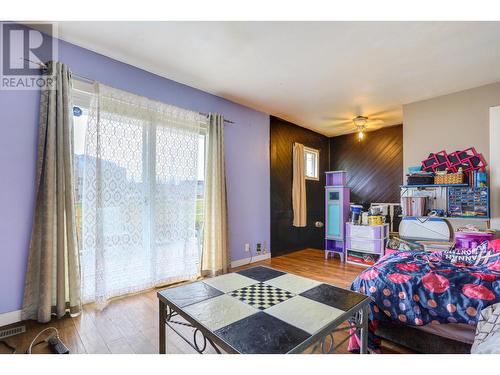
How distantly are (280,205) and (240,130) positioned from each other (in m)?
1.54

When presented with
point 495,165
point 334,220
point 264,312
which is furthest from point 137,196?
point 495,165

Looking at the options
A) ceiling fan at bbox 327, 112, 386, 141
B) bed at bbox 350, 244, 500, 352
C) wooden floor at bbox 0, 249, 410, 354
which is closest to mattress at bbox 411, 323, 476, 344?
bed at bbox 350, 244, 500, 352

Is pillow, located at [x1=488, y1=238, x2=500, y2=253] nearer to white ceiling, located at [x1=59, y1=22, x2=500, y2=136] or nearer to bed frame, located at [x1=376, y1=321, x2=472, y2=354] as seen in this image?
bed frame, located at [x1=376, y1=321, x2=472, y2=354]

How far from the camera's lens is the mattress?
1496mm

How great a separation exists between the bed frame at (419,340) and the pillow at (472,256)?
83 cm

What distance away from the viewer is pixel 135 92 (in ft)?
8.87

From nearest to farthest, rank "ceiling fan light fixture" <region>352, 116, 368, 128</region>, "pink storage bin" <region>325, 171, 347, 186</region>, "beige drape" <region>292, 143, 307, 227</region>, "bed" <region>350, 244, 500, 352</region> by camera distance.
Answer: "bed" <region>350, 244, 500, 352</region>
"ceiling fan light fixture" <region>352, 116, 368, 128</region>
"pink storage bin" <region>325, 171, 347, 186</region>
"beige drape" <region>292, 143, 307, 227</region>

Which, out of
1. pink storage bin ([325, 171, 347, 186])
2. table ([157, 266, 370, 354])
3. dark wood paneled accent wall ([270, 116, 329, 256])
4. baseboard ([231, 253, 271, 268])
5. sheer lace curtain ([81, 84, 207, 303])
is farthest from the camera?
pink storage bin ([325, 171, 347, 186])

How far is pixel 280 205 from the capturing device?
4.48m

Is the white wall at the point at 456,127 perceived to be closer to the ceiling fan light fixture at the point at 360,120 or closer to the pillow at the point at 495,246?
the ceiling fan light fixture at the point at 360,120

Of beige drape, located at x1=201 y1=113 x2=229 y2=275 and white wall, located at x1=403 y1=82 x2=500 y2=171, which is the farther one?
beige drape, located at x1=201 y1=113 x2=229 y2=275

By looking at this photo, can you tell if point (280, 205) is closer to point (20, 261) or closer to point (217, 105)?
point (217, 105)

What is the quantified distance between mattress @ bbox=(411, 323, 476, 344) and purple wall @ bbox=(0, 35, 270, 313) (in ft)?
8.20
